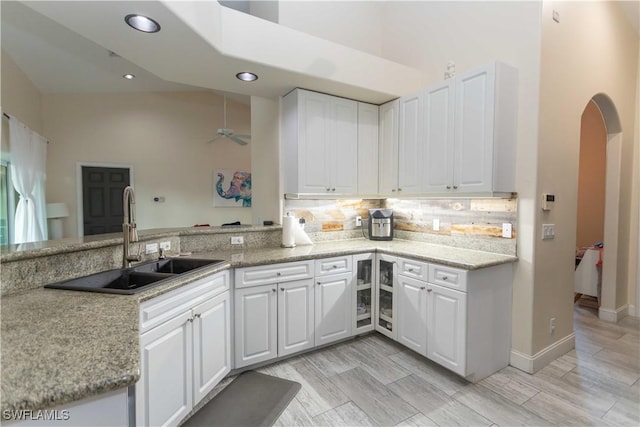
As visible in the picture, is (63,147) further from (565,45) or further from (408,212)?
(565,45)

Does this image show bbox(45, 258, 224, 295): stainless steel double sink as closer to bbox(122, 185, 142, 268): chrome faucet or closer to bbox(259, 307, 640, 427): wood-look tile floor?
bbox(122, 185, 142, 268): chrome faucet

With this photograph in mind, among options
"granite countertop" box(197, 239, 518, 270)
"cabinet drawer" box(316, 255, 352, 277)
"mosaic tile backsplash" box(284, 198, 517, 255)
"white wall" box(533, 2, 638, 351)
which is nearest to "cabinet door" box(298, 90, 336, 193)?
"mosaic tile backsplash" box(284, 198, 517, 255)

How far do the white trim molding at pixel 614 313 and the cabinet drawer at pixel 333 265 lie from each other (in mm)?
3056

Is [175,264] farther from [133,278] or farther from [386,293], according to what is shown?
[386,293]

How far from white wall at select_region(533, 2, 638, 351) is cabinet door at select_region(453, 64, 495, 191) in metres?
0.39

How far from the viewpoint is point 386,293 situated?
2.93 m

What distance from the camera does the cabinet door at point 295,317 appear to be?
2485mm

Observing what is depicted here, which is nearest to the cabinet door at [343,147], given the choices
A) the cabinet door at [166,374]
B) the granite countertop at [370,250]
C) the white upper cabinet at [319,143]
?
the white upper cabinet at [319,143]

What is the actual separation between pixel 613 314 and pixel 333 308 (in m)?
3.19

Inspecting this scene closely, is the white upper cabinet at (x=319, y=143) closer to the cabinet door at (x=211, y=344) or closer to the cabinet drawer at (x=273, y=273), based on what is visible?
the cabinet drawer at (x=273, y=273)

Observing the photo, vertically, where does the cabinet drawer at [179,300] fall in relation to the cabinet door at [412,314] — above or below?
above

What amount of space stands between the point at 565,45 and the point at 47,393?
3632 millimetres

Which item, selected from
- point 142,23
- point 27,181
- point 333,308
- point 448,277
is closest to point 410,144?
point 448,277

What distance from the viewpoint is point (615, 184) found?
337cm
